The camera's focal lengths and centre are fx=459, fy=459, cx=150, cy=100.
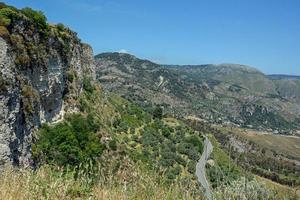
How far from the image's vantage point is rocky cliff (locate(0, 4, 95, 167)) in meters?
35.8

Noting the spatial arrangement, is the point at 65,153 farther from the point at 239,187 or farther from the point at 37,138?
the point at 239,187

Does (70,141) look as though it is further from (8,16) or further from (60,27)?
(60,27)

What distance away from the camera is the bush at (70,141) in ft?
143

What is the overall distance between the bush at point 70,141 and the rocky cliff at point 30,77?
1323mm

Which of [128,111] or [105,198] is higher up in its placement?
[105,198]

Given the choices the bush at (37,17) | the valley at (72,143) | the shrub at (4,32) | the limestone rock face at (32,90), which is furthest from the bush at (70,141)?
the bush at (37,17)

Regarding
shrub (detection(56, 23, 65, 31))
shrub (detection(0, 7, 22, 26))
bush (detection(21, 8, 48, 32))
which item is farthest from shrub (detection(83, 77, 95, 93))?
shrub (detection(0, 7, 22, 26))

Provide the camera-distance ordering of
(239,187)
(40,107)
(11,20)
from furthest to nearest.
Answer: (40,107) < (11,20) < (239,187)

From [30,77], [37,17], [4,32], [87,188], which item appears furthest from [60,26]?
[87,188]

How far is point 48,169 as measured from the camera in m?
9.16

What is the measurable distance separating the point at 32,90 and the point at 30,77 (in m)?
1.63

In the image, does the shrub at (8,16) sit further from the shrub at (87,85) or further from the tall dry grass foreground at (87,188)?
the tall dry grass foreground at (87,188)

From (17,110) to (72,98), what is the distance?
2300 cm

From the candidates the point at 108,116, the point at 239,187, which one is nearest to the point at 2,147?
the point at 239,187
